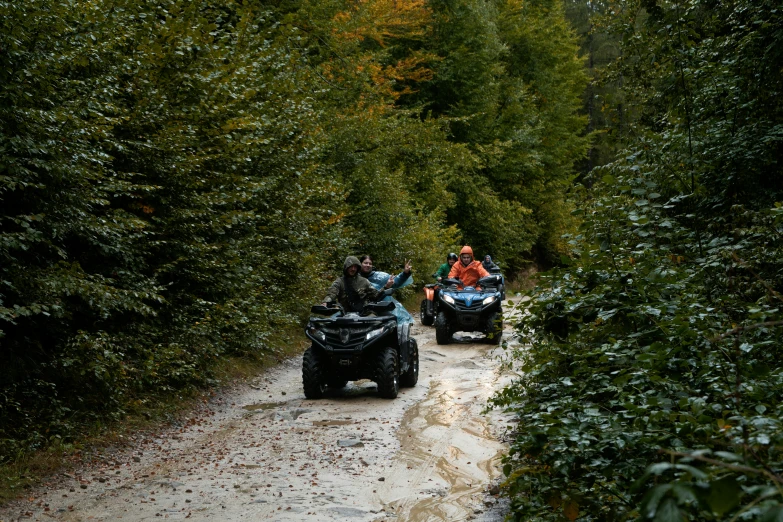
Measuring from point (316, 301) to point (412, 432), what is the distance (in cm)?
753

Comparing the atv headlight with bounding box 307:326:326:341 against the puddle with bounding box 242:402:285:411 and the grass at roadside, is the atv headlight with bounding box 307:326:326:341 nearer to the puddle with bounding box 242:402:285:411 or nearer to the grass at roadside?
the puddle with bounding box 242:402:285:411

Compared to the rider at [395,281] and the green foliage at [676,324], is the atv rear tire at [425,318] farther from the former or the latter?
the green foliage at [676,324]

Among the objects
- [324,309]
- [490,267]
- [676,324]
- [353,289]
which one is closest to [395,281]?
[353,289]

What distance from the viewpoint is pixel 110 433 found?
26.6 ft

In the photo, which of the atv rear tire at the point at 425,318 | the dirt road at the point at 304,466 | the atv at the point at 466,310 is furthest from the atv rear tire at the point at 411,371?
the atv rear tire at the point at 425,318

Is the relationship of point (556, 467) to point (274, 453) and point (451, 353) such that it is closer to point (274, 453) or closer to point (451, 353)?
point (274, 453)

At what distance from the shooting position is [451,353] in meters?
14.6

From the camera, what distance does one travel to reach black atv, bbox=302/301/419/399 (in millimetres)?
10086

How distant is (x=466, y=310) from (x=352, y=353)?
5.77m

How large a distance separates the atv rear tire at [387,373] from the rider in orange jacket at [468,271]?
704 cm

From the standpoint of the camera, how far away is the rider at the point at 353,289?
11.4 m

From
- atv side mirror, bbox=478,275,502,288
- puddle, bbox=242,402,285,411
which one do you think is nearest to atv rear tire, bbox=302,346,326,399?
puddle, bbox=242,402,285,411

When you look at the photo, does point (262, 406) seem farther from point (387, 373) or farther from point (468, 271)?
point (468, 271)

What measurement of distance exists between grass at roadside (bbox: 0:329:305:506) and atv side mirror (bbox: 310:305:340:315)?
1883mm
